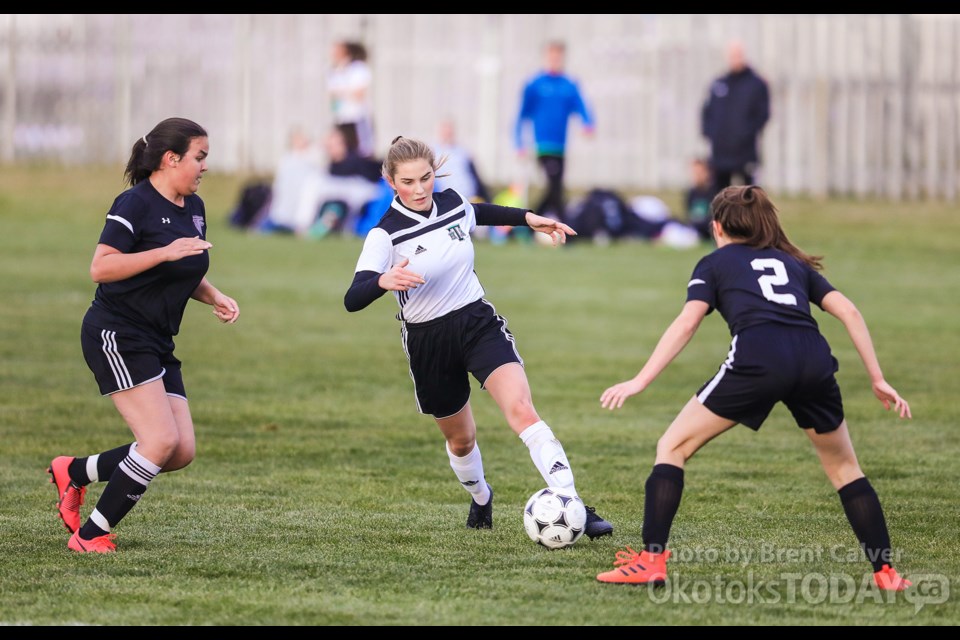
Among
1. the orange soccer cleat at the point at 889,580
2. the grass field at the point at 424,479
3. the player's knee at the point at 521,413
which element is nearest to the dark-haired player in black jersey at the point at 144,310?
the grass field at the point at 424,479

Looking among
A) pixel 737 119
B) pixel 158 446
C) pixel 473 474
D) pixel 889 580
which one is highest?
pixel 737 119

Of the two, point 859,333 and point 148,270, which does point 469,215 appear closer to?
point 148,270

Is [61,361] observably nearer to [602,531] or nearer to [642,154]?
[602,531]

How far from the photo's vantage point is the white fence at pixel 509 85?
84.0ft

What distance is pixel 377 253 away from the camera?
255 inches

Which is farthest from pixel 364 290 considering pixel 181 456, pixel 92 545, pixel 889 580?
pixel 889 580

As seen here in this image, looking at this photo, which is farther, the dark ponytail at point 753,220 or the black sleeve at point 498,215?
the black sleeve at point 498,215

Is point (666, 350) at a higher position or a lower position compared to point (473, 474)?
higher

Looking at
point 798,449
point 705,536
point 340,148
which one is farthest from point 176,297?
point 340,148

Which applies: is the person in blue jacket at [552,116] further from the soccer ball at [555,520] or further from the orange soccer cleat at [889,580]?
the orange soccer cleat at [889,580]

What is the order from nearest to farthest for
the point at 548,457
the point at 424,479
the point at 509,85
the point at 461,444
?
the point at 548,457
the point at 461,444
the point at 424,479
the point at 509,85

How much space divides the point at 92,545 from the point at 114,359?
2.69ft

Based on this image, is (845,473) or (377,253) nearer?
(845,473)

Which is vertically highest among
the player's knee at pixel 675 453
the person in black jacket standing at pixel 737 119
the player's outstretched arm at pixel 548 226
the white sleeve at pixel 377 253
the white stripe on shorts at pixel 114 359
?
the person in black jacket standing at pixel 737 119
